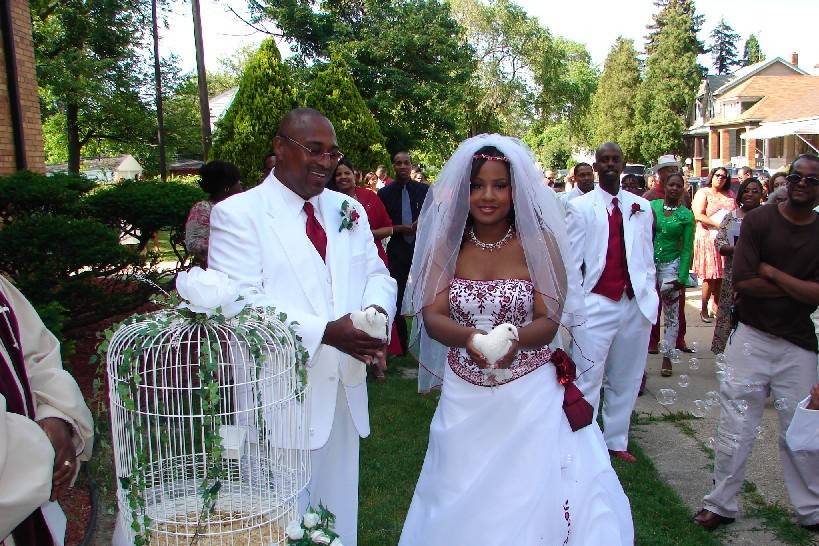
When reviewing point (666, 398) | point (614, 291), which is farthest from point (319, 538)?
point (666, 398)

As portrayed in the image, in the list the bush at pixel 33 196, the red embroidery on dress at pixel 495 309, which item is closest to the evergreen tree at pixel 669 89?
the bush at pixel 33 196

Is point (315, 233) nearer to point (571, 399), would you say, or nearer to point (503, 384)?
point (503, 384)

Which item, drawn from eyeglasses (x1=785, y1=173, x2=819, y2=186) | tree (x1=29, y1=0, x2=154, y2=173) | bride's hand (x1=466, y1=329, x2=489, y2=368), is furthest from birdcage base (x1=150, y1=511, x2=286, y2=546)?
tree (x1=29, y1=0, x2=154, y2=173)

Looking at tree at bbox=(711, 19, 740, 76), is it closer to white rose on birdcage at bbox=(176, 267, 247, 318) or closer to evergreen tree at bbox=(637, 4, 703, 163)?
evergreen tree at bbox=(637, 4, 703, 163)

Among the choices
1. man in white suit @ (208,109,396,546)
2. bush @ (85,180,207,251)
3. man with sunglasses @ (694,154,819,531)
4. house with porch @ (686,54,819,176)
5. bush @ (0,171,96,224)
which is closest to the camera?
man in white suit @ (208,109,396,546)

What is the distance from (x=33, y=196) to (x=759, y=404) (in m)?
5.90

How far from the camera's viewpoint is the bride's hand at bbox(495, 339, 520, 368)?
3000 mm

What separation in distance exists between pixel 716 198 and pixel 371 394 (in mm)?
6051

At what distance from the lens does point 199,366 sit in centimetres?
247

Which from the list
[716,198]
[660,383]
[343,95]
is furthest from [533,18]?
[660,383]

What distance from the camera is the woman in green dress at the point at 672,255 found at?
7.79 meters

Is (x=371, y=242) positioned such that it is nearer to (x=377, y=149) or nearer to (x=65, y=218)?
(x=65, y=218)

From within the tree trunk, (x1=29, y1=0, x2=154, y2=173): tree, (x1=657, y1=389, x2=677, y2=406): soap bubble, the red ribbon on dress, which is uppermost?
(x1=29, y1=0, x2=154, y2=173): tree

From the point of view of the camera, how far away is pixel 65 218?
6.06m
